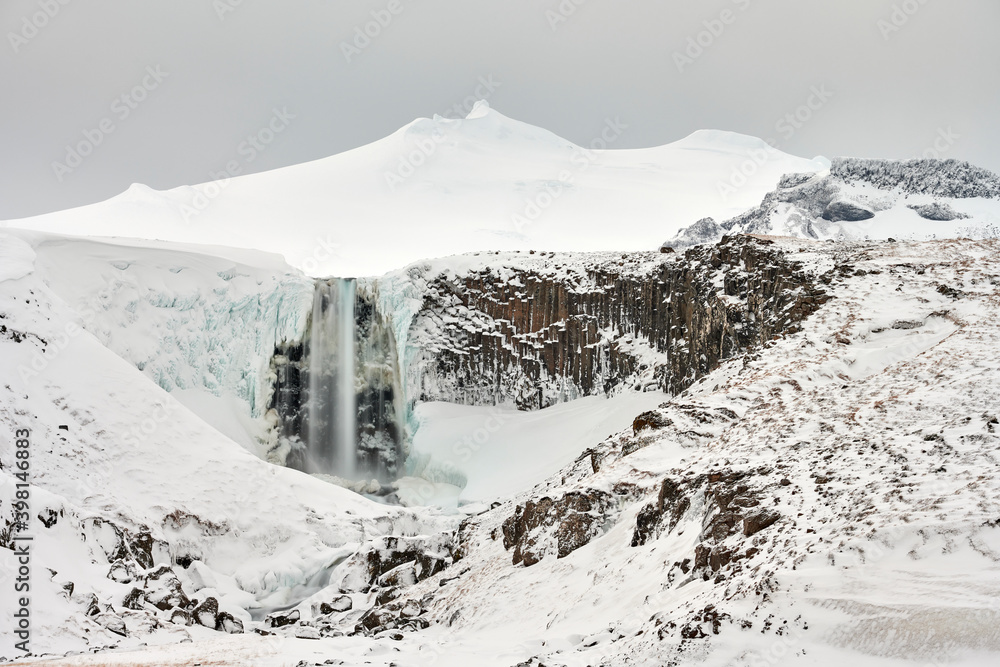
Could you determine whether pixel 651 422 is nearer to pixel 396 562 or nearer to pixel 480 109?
pixel 396 562

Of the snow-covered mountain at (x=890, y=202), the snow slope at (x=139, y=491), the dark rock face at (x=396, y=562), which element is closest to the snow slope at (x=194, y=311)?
the snow slope at (x=139, y=491)

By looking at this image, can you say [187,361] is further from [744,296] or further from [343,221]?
[343,221]

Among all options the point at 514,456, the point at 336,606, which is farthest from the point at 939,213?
the point at 336,606

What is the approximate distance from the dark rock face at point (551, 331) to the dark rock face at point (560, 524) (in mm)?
17954

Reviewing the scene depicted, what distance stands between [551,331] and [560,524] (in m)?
24.5

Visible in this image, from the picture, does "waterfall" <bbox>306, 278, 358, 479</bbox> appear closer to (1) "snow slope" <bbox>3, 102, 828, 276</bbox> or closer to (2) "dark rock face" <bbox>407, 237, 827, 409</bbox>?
(2) "dark rock face" <bbox>407, 237, 827, 409</bbox>

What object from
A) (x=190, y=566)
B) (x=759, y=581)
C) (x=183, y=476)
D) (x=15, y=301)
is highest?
(x=15, y=301)

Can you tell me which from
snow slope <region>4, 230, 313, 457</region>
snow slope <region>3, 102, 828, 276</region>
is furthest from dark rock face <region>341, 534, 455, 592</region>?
snow slope <region>3, 102, 828, 276</region>

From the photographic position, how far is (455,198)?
91.2 metres

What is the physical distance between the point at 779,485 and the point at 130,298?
31454 millimetres

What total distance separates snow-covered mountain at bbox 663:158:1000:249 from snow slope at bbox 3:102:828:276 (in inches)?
741

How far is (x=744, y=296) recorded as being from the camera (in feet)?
92.1

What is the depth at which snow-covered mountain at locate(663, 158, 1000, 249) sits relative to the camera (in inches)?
2406

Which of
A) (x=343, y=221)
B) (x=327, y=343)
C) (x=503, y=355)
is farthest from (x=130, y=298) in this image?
(x=343, y=221)
